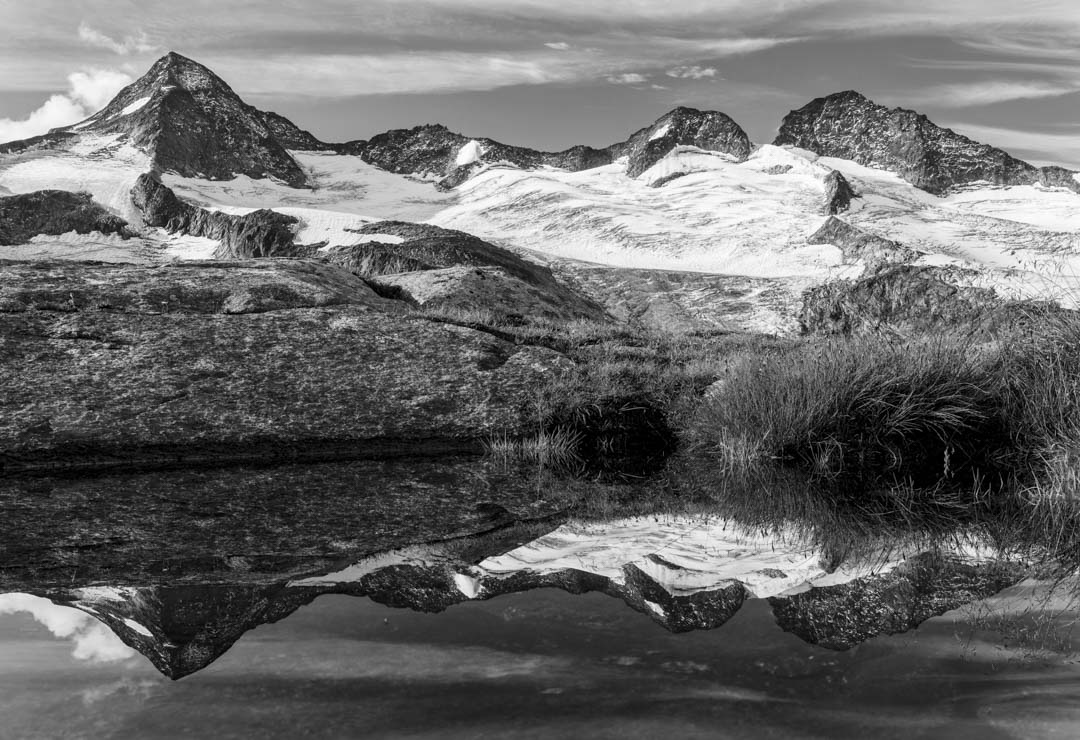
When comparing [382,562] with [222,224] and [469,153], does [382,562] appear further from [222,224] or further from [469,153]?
[469,153]

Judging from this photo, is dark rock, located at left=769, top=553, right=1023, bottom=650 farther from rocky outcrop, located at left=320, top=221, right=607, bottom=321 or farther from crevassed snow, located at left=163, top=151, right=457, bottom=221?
crevassed snow, located at left=163, top=151, right=457, bottom=221

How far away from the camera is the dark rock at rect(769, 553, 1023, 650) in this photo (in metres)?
3.29

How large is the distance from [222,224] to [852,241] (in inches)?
2000

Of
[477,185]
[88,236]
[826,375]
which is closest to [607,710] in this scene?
[826,375]

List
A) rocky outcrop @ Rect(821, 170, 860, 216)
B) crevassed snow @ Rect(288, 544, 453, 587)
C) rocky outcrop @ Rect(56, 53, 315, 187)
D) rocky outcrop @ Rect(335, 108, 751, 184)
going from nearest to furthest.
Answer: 1. crevassed snow @ Rect(288, 544, 453, 587)
2. rocky outcrop @ Rect(821, 170, 860, 216)
3. rocky outcrop @ Rect(56, 53, 315, 187)
4. rocky outcrop @ Rect(335, 108, 751, 184)

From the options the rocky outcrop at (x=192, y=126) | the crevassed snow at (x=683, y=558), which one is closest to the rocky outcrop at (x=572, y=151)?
A: the rocky outcrop at (x=192, y=126)

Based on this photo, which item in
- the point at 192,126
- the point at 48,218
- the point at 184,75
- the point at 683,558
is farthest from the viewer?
the point at 184,75

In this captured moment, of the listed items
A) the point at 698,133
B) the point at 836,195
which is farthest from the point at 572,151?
the point at 836,195

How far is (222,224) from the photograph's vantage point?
266 ft

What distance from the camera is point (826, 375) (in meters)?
7.42

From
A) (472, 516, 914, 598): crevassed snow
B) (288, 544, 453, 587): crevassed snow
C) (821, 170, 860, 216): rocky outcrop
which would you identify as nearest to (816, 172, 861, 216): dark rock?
(821, 170, 860, 216): rocky outcrop

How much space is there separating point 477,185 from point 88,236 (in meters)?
64.1

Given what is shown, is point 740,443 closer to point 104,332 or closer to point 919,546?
point 919,546

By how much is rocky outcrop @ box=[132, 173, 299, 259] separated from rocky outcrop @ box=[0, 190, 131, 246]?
3.76m
